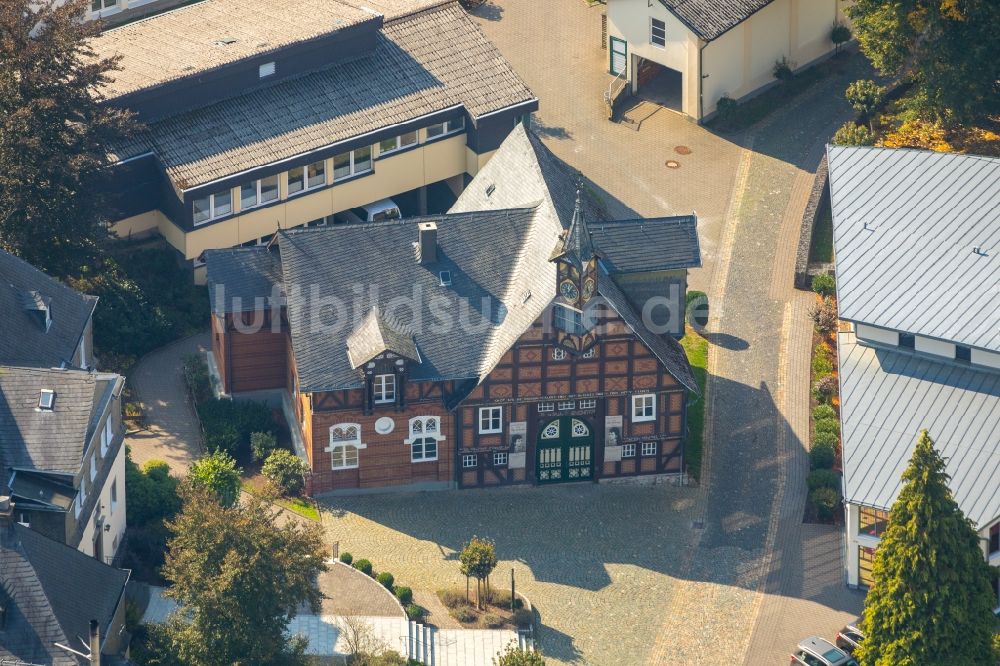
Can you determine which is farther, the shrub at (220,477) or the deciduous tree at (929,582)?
the shrub at (220,477)

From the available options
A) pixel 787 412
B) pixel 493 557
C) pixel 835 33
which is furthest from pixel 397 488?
pixel 835 33

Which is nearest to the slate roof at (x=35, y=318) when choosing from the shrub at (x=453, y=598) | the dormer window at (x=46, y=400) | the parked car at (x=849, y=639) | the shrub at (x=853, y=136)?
the dormer window at (x=46, y=400)

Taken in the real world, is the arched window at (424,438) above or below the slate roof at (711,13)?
below

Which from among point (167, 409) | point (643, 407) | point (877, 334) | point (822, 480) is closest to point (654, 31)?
point (643, 407)

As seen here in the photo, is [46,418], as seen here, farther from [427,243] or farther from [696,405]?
[696,405]

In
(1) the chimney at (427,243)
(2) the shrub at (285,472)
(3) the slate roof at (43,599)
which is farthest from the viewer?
(1) the chimney at (427,243)

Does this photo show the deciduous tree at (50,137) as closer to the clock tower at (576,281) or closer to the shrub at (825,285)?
the clock tower at (576,281)

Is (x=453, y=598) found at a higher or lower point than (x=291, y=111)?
lower

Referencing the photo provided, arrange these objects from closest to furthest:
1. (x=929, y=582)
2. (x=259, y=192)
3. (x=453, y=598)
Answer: (x=929, y=582) < (x=453, y=598) < (x=259, y=192)

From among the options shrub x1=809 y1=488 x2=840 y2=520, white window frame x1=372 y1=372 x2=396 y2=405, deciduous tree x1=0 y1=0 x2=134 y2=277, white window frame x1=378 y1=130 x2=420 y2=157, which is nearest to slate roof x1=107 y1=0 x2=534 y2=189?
white window frame x1=378 y1=130 x2=420 y2=157
